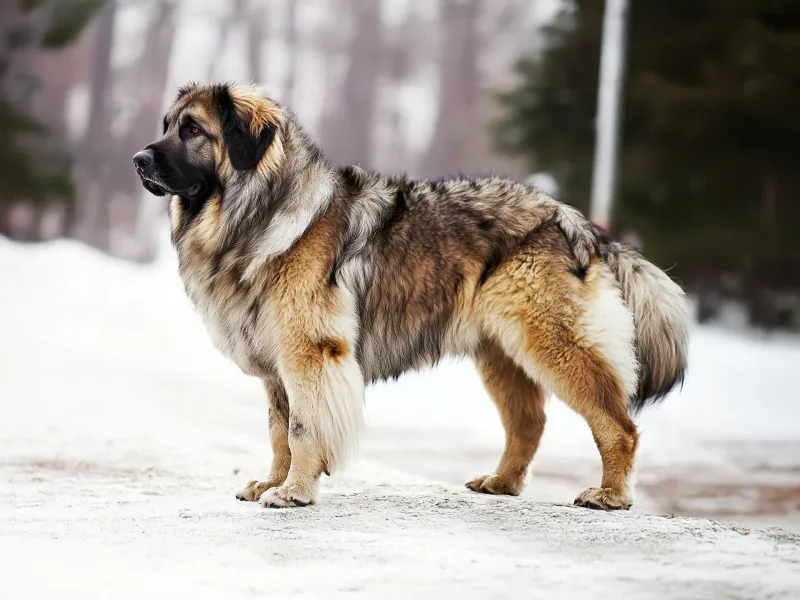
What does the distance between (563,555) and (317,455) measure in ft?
4.95

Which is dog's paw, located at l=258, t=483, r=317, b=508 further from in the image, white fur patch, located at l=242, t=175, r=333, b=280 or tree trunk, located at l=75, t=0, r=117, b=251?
tree trunk, located at l=75, t=0, r=117, b=251

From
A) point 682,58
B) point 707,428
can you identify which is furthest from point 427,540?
point 682,58

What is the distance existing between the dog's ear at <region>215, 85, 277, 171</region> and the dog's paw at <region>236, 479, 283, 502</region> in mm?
1638

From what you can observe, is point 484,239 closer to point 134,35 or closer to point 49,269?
point 49,269

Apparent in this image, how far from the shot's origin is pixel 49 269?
1717cm

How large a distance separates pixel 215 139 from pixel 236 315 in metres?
0.91

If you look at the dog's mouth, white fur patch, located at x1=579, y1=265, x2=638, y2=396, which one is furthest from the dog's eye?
white fur patch, located at x1=579, y1=265, x2=638, y2=396

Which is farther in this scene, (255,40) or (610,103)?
(255,40)

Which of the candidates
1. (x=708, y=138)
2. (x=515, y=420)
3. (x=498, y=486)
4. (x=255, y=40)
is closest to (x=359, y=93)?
(x=255, y=40)

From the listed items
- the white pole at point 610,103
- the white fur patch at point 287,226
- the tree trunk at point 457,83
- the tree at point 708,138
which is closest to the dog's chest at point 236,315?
the white fur patch at point 287,226

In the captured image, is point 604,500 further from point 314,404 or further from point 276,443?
point 276,443

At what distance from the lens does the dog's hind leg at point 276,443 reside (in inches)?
208

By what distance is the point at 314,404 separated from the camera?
4.93 metres

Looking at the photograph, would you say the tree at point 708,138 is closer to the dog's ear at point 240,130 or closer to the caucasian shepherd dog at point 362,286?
the caucasian shepherd dog at point 362,286
